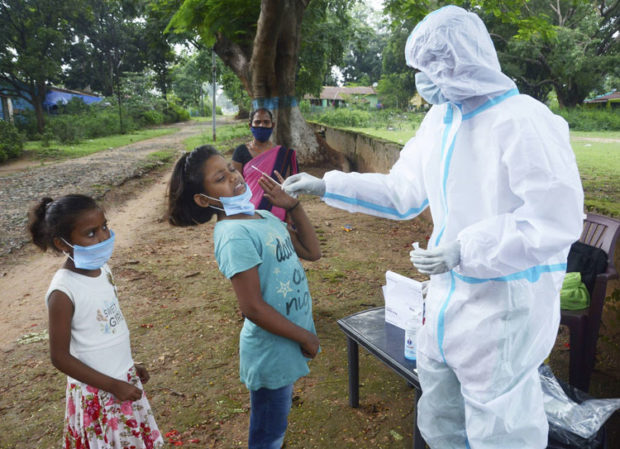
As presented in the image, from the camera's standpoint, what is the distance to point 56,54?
19641 mm

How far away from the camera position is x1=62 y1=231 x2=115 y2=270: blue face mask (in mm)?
1634

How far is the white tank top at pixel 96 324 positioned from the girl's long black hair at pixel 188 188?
0.39 m

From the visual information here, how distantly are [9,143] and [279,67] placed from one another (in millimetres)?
9158

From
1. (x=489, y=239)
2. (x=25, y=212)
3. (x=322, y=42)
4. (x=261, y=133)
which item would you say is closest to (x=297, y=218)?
(x=489, y=239)

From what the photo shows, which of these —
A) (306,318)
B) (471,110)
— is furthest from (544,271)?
(306,318)

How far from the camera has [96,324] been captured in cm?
165

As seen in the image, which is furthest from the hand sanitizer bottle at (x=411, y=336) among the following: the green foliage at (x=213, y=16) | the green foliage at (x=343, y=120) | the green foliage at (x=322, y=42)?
the green foliage at (x=343, y=120)

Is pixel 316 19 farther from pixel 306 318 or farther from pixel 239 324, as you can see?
pixel 306 318

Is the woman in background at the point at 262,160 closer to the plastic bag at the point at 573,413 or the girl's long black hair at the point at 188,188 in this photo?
the girl's long black hair at the point at 188,188

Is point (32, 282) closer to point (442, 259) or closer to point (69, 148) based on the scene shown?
point (442, 259)

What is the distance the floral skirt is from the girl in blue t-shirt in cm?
50

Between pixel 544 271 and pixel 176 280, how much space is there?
3892mm

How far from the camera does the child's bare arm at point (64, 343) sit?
4.96 feet

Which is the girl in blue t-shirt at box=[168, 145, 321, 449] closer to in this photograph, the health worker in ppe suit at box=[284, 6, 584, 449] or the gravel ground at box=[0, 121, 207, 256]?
the health worker in ppe suit at box=[284, 6, 584, 449]
